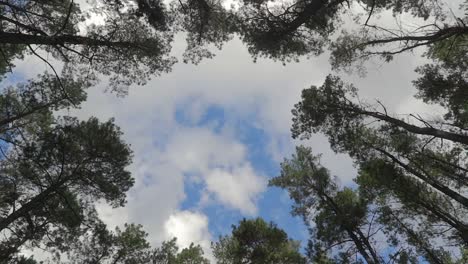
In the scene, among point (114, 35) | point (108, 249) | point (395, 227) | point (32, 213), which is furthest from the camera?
point (108, 249)

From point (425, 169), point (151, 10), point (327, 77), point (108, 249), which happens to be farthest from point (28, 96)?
point (425, 169)

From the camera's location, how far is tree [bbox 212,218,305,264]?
1694 cm

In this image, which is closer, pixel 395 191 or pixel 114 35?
pixel 114 35

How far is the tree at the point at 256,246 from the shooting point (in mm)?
16938

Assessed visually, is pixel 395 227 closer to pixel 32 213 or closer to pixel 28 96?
pixel 32 213

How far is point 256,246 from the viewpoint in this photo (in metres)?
17.2

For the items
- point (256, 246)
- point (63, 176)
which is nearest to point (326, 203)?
point (256, 246)

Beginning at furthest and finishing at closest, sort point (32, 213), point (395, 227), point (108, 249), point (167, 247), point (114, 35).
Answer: point (167, 247), point (108, 249), point (395, 227), point (32, 213), point (114, 35)

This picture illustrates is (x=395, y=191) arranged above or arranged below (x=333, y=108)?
below

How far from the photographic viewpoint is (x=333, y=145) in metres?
13.7

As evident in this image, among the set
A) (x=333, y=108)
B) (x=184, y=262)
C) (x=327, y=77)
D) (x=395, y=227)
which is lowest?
(x=395, y=227)

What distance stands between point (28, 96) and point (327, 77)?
1033 cm

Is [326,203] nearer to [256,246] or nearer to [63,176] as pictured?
[256,246]

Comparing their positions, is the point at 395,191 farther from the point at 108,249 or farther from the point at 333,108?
the point at 108,249
